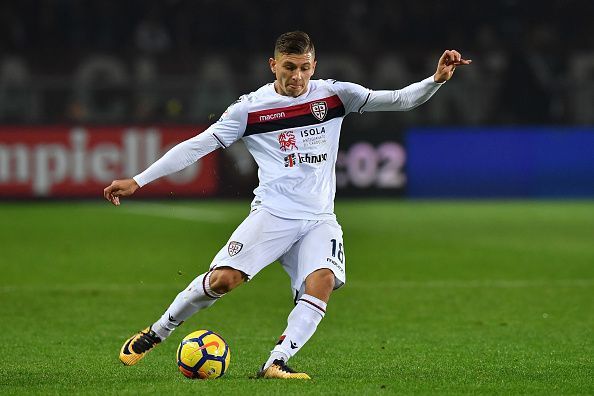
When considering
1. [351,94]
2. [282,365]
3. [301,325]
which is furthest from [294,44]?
[282,365]

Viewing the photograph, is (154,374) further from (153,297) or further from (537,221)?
(537,221)

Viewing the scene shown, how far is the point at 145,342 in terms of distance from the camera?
262 inches

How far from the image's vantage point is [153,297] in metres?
10.5

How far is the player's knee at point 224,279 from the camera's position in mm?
6336

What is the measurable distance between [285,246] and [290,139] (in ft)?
1.87

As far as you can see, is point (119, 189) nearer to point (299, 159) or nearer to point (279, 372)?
point (299, 159)

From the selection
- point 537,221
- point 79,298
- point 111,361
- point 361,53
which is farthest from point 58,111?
point 111,361

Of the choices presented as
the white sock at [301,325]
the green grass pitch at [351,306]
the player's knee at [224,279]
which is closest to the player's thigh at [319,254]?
the white sock at [301,325]

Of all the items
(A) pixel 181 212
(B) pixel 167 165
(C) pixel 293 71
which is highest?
(C) pixel 293 71

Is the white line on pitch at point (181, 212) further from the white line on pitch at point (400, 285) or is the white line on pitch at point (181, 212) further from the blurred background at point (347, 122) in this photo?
the white line on pitch at point (400, 285)

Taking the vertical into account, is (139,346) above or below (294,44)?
below

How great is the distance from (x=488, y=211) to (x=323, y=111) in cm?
1361

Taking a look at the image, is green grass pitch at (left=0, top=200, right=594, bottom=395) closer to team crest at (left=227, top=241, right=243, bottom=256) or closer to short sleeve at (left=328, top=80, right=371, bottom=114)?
team crest at (left=227, top=241, right=243, bottom=256)

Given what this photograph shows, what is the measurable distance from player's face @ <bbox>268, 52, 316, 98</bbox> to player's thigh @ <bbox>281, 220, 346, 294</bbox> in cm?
73
